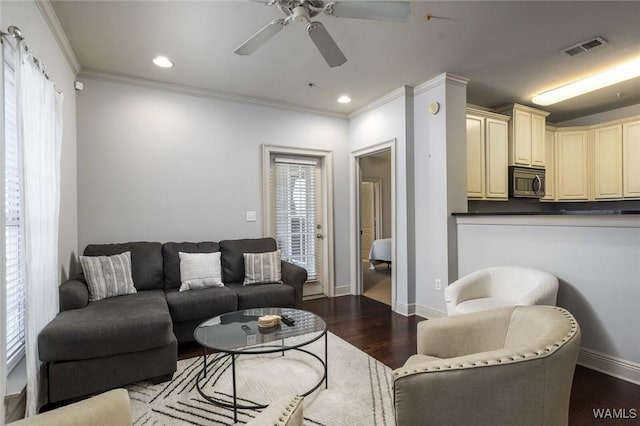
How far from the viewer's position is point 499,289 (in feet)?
9.30

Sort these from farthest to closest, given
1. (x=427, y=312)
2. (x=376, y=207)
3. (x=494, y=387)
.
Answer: (x=376, y=207), (x=427, y=312), (x=494, y=387)

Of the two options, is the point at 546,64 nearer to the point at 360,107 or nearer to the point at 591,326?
the point at 360,107

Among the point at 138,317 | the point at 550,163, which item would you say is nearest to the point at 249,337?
the point at 138,317

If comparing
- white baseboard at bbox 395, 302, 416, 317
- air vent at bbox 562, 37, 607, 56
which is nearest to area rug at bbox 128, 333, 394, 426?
white baseboard at bbox 395, 302, 416, 317

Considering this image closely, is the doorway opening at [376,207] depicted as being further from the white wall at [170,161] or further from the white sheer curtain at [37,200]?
the white sheer curtain at [37,200]

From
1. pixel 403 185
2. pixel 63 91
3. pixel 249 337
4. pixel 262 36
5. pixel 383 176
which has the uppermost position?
pixel 262 36

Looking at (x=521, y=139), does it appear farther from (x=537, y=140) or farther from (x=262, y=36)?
(x=262, y=36)

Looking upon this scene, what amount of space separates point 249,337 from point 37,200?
159 cm

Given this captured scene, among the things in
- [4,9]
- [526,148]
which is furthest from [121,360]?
[526,148]

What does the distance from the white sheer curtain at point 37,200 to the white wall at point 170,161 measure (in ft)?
3.55

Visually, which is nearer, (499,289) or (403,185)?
(499,289)

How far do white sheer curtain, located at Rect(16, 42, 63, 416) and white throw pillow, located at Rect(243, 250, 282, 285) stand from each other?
1651 mm

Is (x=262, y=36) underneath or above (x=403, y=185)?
above

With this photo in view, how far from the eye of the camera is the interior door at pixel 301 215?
173 inches
